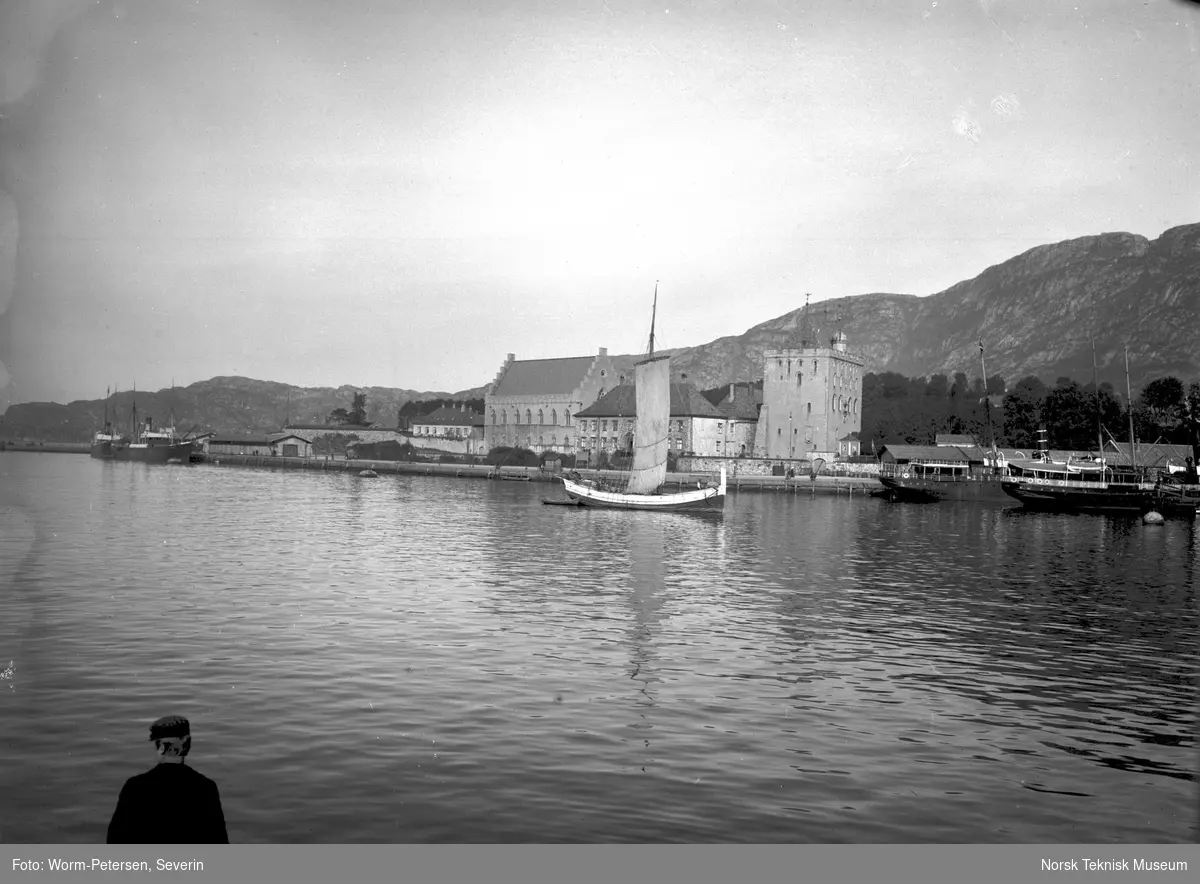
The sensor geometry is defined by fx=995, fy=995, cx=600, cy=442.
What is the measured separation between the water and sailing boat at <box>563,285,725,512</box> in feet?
92.5

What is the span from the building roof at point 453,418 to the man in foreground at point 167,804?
15235 centimetres

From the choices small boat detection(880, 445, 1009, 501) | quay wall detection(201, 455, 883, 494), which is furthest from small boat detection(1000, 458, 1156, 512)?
quay wall detection(201, 455, 883, 494)

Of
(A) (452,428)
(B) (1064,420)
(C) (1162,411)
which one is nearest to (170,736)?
(B) (1064,420)

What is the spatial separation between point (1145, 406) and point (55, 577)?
128273mm

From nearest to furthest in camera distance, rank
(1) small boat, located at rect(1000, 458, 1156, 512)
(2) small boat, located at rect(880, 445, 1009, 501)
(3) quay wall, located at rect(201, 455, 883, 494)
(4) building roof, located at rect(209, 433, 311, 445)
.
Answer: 1. (1) small boat, located at rect(1000, 458, 1156, 512)
2. (2) small boat, located at rect(880, 445, 1009, 501)
3. (3) quay wall, located at rect(201, 455, 883, 494)
4. (4) building roof, located at rect(209, 433, 311, 445)

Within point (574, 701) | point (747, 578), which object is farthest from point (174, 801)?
point (747, 578)

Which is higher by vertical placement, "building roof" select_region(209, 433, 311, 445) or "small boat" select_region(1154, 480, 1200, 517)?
"building roof" select_region(209, 433, 311, 445)

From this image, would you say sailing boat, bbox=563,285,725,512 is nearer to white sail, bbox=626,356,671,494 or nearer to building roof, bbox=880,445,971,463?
white sail, bbox=626,356,671,494

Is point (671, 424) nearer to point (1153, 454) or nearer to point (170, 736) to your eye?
point (1153, 454)

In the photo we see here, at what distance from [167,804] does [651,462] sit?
202ft

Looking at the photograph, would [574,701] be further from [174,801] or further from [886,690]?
[174,801]

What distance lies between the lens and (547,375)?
143 m

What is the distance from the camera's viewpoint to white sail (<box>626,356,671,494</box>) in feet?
214

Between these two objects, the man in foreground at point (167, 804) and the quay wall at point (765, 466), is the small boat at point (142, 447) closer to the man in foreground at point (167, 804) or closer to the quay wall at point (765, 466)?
the quay wall at point (765, 466)
